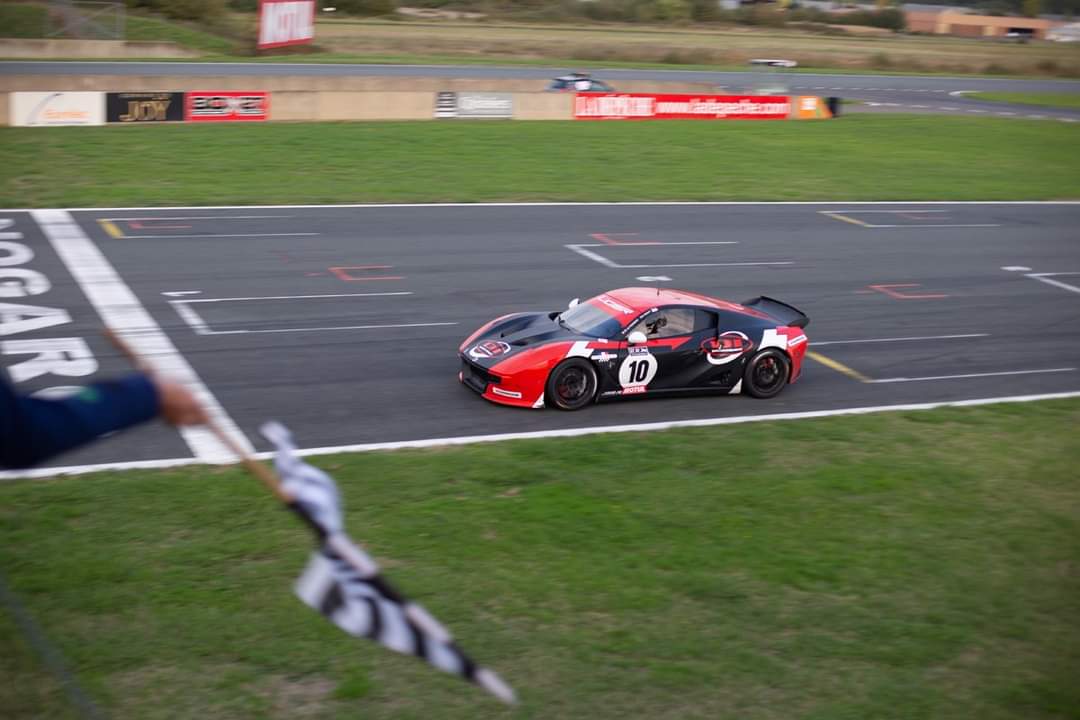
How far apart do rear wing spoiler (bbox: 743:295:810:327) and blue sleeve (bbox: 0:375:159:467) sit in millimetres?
11975

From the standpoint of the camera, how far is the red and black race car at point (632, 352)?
44.2 feet

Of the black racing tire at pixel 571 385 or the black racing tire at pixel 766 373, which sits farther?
the black racing tire at pixel 766 373

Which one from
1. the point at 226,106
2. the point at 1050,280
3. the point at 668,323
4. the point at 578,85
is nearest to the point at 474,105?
the point at 226,106

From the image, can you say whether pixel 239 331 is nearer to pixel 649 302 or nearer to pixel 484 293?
pixel 484 293

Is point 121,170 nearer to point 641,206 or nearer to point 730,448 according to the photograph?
point 641,206

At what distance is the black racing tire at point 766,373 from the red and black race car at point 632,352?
1 cm

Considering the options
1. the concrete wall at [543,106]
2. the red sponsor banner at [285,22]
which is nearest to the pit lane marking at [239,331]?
the concrete wall at [543,106]

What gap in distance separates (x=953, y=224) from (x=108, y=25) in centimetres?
3821

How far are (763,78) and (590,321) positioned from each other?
4661cm

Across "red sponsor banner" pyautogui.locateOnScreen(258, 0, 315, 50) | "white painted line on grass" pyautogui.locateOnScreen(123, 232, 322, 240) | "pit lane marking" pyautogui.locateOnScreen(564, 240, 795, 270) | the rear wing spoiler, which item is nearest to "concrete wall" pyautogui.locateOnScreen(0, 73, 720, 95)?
"white painted line on grass" pyautogui.locateOnScreen(123, 232, 322, 240)

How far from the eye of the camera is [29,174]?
2588 cm

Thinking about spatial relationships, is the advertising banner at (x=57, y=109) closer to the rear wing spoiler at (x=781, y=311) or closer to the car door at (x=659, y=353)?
the rear wing spoiler at (x=781, y=311)

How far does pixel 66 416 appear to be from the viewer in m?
3.65

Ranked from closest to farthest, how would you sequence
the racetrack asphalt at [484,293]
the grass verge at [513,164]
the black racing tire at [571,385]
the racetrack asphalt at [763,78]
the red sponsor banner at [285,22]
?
1. the black racing tire at [571,385]
2. the racetrack asphalt at [484,293]
3. the grass verge at [513,164]
4. the racetrack asphalt at [763,78]
5. the red sponsor banner at [285,22]
